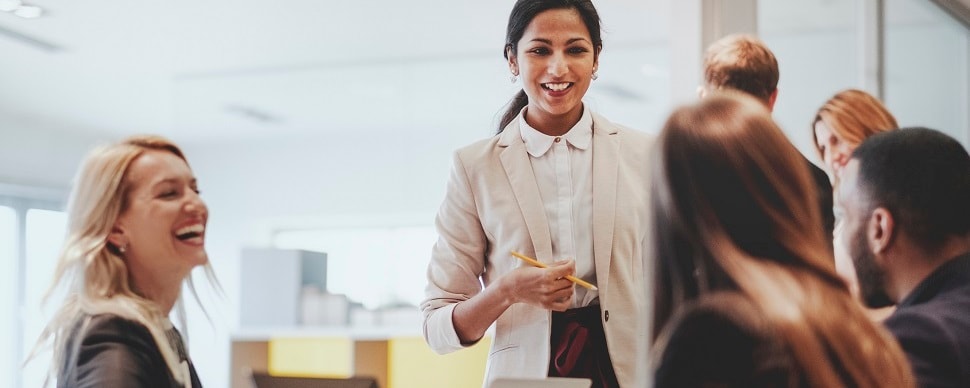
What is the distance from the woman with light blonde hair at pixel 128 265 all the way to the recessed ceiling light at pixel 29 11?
4.40 meters

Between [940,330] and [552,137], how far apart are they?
104 centimetres

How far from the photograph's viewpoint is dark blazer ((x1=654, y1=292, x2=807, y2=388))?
1.23 m

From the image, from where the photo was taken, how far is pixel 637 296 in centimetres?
238

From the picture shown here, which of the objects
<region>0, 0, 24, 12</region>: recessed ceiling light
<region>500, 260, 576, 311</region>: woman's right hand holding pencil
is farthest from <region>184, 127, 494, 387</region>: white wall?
<region>500, 260, 576, 311</region>: woman's right hand holding pencil

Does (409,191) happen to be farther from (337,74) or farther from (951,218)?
(951,218)

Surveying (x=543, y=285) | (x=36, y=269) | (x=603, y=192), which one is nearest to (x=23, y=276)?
(x=36, y=269)

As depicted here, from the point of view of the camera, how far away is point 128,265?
6.81 ft

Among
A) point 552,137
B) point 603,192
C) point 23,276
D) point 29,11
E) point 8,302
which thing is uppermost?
point 29,11

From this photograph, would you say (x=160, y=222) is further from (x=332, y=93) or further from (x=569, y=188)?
(x=332, y=93)

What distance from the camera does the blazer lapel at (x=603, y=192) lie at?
2352 mm

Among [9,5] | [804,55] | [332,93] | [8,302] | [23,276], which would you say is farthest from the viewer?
[23,276]

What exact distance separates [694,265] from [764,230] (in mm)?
88

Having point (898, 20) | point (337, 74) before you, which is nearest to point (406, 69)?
point (337, 74)

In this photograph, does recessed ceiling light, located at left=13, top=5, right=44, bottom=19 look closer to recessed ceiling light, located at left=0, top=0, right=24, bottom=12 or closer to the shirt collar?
recessed ceiling light, located at left=0, top=0, right=24, bottom=12
